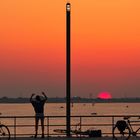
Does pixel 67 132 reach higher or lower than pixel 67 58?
lower

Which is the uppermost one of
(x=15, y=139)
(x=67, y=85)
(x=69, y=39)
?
(x=69, y=39)

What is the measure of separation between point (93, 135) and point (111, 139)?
1611mm

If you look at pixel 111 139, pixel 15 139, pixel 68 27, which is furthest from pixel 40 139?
pixel 68 27

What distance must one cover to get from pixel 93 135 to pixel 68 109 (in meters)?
2.25

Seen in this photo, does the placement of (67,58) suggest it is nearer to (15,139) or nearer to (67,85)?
(67,85)

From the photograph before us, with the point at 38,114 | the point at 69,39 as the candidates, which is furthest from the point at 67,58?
the point at 38,114

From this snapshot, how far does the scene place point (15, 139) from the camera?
26891 millimetres

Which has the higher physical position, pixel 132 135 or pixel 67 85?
pixel 67 85

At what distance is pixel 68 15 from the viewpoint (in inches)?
1061

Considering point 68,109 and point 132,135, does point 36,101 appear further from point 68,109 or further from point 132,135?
point 132,135

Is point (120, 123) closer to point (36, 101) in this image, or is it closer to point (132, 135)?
point (132, 135)

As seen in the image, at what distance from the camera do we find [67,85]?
Result: 2683cm

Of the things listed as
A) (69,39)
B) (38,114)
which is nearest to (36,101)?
(38,114)

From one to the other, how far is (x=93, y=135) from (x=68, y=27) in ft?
14.8
